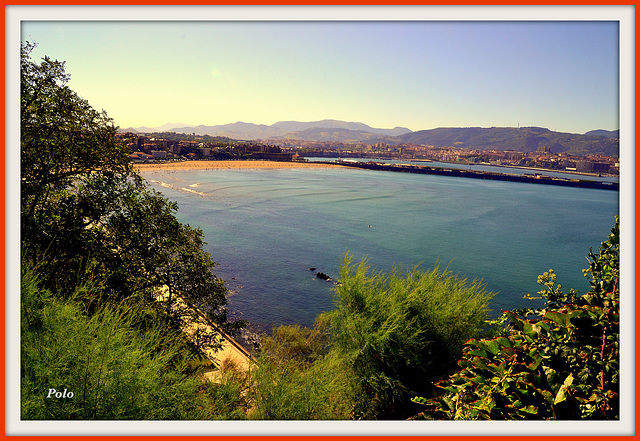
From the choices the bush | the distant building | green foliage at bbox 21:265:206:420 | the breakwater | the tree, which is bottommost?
the bush

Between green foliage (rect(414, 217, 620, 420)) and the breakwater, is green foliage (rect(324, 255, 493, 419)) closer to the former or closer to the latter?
green foliage (rect(414, 217, 620, 420))

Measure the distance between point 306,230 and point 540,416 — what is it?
102 ft

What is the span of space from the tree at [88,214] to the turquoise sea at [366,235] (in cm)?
549

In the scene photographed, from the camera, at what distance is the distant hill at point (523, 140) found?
173ft

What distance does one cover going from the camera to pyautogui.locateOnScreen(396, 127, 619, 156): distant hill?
173 feet

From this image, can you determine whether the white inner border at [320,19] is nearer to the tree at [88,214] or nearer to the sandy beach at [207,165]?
the tree at [88,214]

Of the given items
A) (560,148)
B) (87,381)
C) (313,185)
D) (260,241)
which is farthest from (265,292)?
(560,148)

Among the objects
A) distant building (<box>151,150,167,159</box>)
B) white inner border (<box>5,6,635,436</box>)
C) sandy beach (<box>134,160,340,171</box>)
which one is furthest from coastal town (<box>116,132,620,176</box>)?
white inner border (<box>5,6,635,436</box>)

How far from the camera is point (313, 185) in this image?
66312mm

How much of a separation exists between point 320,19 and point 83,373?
3.65 metres

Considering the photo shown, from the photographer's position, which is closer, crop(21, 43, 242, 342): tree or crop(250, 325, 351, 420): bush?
crop(250, 325, 351, 420): bush

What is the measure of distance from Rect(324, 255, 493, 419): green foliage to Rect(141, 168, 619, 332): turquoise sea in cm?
397

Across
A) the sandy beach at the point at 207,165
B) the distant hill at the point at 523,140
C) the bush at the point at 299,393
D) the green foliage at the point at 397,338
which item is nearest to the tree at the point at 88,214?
the bush at the point at 299,393

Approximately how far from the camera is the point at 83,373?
3307 mm
